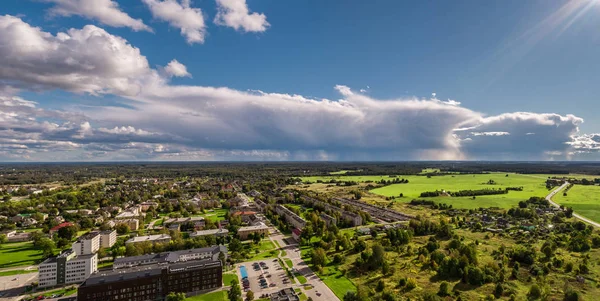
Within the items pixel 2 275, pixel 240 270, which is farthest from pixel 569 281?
pixel 2 275

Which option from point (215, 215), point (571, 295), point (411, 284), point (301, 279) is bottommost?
point (215, 215)

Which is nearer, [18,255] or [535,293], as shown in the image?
[535,293]

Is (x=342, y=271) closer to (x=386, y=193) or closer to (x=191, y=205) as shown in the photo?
(x=191, y=205)

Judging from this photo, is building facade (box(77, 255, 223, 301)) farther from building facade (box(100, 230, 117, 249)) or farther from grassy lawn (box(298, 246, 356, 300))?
building facade (box(100, 230, 117, 249))

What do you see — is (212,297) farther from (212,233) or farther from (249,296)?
(212,233)

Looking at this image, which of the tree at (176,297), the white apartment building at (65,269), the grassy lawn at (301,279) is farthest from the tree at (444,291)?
the white apartment building at (65,269)

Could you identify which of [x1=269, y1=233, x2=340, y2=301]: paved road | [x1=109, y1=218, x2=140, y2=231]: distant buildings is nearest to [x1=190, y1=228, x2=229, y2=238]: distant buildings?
[x1=269, y1=233, x2=340, y2=301]: paved road

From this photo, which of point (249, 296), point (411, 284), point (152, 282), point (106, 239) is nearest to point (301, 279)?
point (249, 296)
